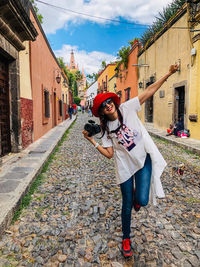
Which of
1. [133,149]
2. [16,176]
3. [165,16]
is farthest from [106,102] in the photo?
[165,16]

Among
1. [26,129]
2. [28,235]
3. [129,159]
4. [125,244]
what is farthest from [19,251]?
[26,129]

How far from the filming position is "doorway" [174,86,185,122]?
10.0 m

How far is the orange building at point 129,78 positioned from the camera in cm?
1637

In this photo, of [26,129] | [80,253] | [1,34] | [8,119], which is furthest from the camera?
[26,129]

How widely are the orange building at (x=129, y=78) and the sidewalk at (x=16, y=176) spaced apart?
12.2 meters

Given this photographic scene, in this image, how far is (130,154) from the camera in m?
1.92

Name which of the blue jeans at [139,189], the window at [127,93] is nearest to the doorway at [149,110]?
the window at [127,93]

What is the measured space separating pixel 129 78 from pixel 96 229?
661 inches

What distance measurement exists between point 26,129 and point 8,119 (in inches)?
39.7

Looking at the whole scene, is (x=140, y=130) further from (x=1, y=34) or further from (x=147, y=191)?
(x=1, y=34)

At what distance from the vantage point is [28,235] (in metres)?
2.36

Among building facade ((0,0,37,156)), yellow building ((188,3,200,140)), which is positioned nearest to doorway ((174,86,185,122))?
yellow building ((188,3,200,140))

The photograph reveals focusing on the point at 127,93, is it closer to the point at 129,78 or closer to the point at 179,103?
the point at 129,78

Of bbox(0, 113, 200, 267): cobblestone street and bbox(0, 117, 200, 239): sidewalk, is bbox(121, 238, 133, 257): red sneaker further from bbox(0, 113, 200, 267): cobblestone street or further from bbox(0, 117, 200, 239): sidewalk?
bbox(0, 117, 200, 239): sidewalk
